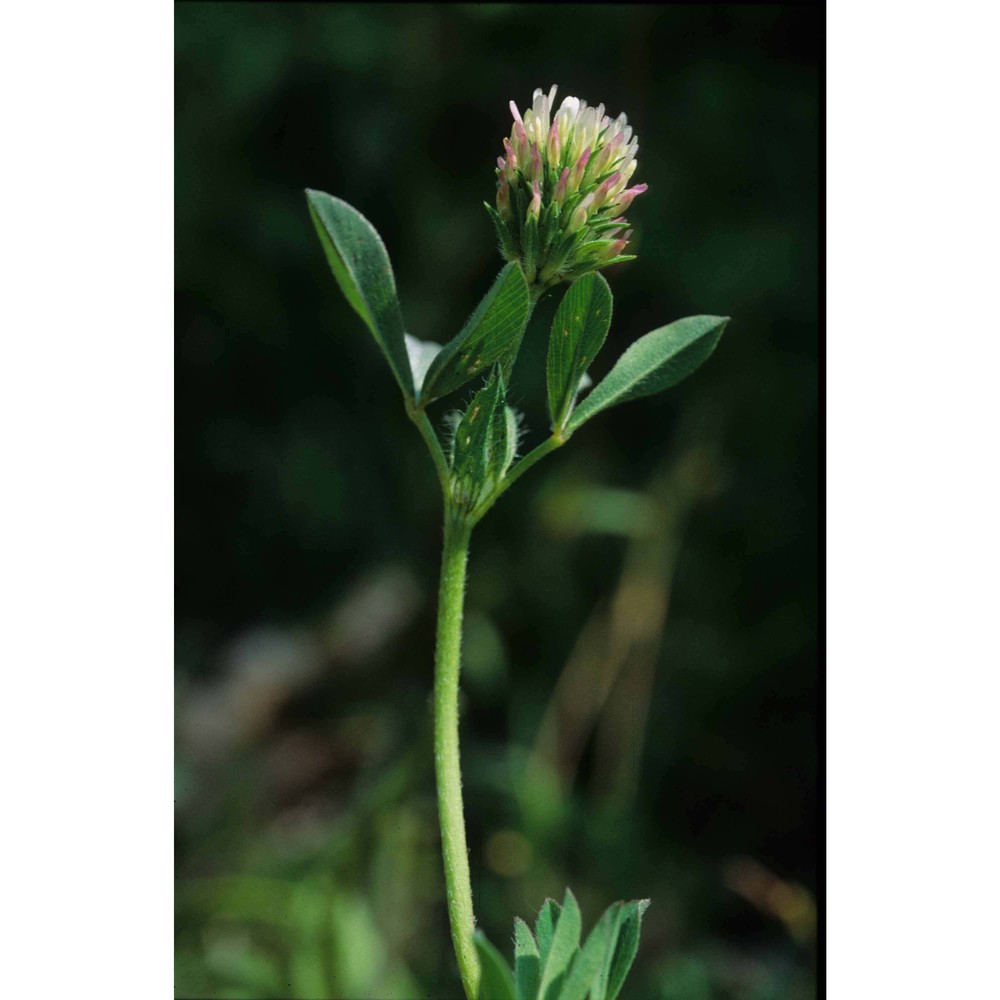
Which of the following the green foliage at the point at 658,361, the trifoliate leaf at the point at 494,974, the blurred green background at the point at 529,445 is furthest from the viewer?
the blurred green background at the point at 529,445

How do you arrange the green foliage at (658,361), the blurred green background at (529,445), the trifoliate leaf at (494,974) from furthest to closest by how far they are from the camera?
the blurred green background at (529,445) → the green foliage at (658,361) → the trifoliate leaf at (494,974)

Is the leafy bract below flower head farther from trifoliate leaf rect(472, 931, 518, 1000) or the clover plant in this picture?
trifoliate leaf rect(472, 931, 518, 1000)

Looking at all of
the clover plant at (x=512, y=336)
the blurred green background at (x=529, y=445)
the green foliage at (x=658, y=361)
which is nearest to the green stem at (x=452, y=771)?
the clover plant at (x=512, y=336)

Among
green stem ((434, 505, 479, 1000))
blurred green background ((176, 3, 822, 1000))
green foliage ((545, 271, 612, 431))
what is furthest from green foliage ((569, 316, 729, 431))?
blurred green background ((176, 3, 822, 1000))

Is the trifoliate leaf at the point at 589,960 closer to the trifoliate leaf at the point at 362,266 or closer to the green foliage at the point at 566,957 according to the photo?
the green foliage at the point at 566,957

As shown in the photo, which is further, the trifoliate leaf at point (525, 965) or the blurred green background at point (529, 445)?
the blurred green background at point (529, 445)

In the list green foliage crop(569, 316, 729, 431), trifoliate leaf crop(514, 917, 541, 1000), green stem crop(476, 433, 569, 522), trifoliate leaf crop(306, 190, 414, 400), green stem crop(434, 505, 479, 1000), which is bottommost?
trifoliate leaf crop(514, 917, 541, 1000)

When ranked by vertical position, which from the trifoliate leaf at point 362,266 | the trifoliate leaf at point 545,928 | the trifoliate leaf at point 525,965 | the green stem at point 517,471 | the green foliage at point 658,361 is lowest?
the trifoliate leaf at point 525,965

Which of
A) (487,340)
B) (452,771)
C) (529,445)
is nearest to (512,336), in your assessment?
(487,340)
